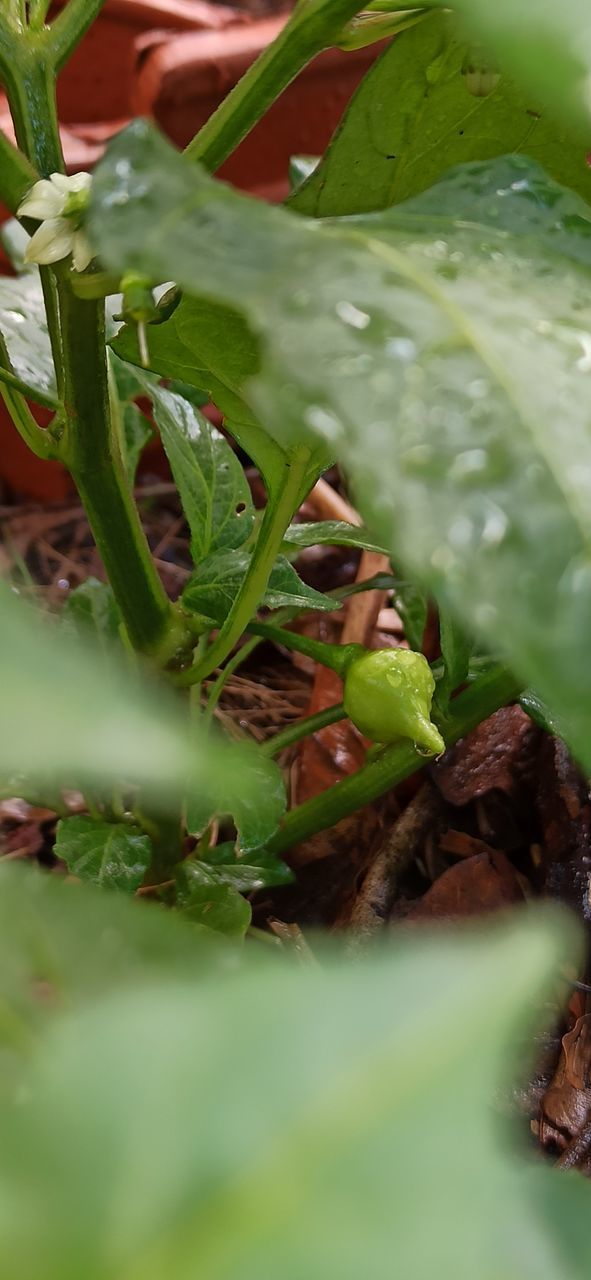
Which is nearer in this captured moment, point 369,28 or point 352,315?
point 352,315

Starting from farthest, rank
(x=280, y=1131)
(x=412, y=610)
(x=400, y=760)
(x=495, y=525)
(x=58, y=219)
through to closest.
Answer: (x=412, y=610) → (x=400, y=760) → (x=58, y=219) → (x=495, y=525) → (x=280, y=1131)

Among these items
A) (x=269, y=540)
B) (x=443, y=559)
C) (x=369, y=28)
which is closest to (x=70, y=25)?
(x=369, y=28)

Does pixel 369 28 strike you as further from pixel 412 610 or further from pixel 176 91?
pixel 176 91

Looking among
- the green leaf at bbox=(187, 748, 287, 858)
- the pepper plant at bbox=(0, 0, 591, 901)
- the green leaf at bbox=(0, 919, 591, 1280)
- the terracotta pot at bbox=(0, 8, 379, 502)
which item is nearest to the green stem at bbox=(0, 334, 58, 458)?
the pepper plant at bbox=(0, 0, 591, 901)

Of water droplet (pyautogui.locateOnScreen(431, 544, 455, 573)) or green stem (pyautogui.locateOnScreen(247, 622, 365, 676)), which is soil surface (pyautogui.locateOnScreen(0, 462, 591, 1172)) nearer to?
green stem (pyautogui.locateOnScreen(247, 622, 365, 676))

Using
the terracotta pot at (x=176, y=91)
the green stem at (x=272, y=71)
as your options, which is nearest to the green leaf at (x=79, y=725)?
the green stem at (x=272, y=71)

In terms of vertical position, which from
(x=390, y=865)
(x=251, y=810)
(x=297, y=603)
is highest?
(x=297, y=603)

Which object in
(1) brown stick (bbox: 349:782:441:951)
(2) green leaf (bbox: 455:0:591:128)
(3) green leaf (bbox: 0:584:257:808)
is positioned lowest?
(1) brown stick (bbox: 349:782:441:951)

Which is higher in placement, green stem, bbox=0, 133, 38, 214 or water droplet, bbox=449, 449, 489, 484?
water droplet, bbox=449, 449, 489, 484
